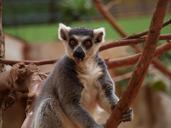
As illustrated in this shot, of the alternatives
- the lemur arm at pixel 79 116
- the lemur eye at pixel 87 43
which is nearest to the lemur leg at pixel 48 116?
the lemur arm at pixel 79 116

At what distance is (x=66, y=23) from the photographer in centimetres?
771

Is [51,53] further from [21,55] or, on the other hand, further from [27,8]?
[27,8]

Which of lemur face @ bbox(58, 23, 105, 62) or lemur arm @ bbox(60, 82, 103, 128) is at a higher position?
lemur face @ bbox(58, 23, 105, 62)

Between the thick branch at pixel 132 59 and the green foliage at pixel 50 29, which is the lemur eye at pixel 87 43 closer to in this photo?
the thick branch at pixel 132 59

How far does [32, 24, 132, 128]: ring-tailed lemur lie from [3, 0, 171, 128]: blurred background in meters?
3.49

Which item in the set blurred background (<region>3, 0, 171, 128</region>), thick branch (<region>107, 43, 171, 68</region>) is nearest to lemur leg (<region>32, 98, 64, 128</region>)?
thick branch (<region>107, 43, 171, 68</region>)

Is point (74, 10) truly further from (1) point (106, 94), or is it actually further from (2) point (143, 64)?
(2) point (143, 64)

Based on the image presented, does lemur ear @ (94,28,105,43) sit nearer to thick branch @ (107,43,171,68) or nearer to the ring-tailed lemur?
the ring-tailed lemur

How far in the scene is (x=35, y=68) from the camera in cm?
269

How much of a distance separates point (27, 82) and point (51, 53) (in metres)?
4.91

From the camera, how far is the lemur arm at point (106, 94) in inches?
102

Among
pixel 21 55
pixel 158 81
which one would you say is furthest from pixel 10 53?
pixel 158 81

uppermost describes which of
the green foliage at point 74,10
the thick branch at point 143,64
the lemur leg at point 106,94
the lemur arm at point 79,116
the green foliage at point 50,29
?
the thick branch at point 143,64

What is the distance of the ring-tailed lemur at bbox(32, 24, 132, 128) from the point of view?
259 cm
